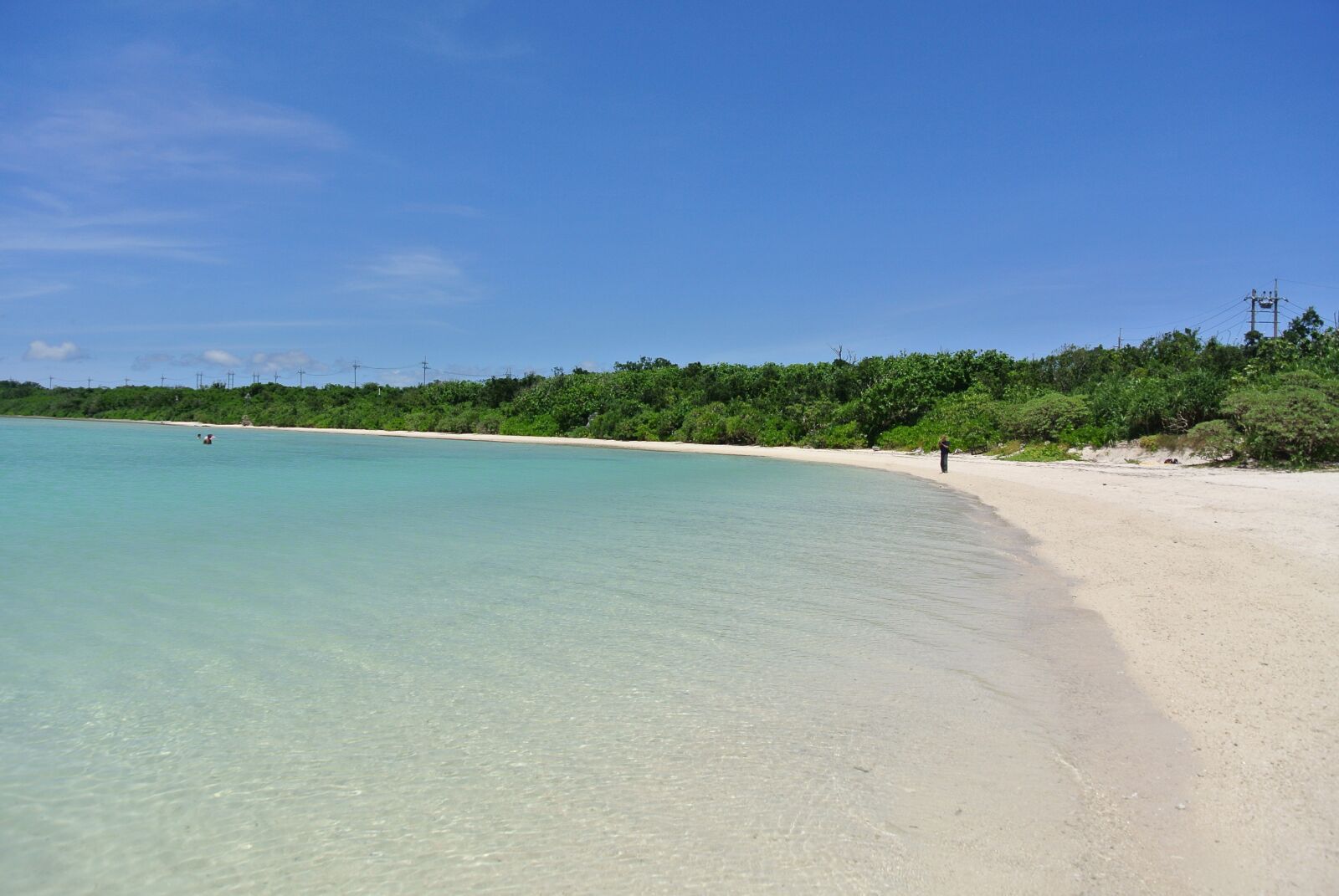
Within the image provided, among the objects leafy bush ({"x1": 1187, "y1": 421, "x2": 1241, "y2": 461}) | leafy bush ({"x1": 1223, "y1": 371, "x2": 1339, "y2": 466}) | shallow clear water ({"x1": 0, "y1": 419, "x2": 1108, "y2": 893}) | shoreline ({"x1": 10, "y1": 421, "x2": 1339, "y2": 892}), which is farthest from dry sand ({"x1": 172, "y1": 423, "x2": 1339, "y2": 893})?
leafy bush ({"x1": 1187, "y1": 421, "x2": 1241, "y2": 461})

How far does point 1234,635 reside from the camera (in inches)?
239

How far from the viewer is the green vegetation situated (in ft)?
72.3

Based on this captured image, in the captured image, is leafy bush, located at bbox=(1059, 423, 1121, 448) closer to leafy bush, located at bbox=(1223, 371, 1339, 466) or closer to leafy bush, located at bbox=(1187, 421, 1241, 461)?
leafy bush, located at bbox=(1187, 421, 1241, 461)

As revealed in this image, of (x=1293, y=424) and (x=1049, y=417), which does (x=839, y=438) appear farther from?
(x=1293, y=424)

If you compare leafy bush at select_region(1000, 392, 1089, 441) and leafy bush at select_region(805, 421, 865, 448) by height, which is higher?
leafy bush at select_region(1000, 392, 1089, 441)

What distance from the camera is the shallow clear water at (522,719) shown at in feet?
10.8

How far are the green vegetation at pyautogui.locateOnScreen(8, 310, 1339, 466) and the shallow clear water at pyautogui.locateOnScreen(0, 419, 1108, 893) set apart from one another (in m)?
16.9

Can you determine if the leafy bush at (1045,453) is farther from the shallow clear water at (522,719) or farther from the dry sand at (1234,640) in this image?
the shallow clear water at (522,719)

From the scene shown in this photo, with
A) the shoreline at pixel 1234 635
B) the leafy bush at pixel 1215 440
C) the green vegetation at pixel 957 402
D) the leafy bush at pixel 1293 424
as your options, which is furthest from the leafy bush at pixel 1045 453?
the shoreline at pixel 1234 635

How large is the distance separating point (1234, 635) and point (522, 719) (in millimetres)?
5611

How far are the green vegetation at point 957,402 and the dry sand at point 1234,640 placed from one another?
7669 millimetres

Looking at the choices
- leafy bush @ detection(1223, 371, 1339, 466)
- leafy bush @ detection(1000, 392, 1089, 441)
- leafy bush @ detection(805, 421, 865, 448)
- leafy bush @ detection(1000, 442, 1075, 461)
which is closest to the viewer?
leafy bush @ detection(1223, 371, 1339, 466)

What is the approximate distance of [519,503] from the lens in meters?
17.0

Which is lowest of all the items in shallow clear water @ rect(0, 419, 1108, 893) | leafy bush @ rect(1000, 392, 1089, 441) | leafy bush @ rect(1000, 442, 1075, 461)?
shallow clear water @ rect(0, 419, 1108, 893)
